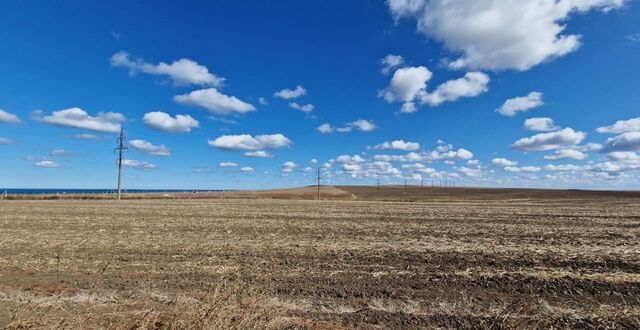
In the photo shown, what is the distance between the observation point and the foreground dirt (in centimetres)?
706

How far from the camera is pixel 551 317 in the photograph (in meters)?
7.62

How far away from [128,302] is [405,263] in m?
→ 8.15

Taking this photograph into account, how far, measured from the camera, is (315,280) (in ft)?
→ 34.5

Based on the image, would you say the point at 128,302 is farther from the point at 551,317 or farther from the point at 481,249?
the point at 481,249

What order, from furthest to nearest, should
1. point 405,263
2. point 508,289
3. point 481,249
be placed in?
point 481,249 < point 405,263 < point 508,289

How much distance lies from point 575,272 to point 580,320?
472 cm

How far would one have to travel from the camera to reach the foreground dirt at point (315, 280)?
23.2 ft

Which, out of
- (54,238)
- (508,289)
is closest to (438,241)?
(508,289)

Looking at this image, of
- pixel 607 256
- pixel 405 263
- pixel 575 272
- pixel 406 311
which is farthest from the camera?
pixel 607 256

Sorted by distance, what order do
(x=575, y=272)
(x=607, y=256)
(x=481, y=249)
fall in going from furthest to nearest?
1. (x=481, y=249)
2. (x=607, y=256)
3. (x=575, y=272)

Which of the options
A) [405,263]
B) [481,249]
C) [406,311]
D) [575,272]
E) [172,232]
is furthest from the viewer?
[172,232]

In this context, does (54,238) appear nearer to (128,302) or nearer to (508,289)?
(128,302)

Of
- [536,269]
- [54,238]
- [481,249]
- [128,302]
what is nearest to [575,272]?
[536,269]

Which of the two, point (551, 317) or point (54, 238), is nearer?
point (551, 317)
